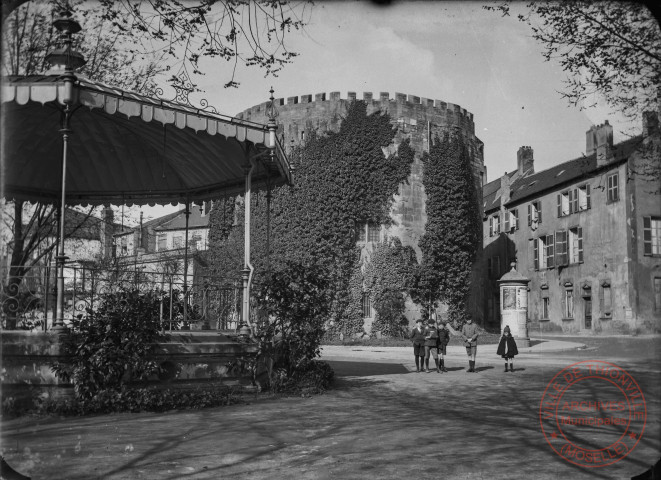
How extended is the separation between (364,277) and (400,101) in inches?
387

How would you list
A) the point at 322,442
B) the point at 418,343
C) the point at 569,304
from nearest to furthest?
1. the point at 322,442
2. the point at 418,343
3. the point at 569,304

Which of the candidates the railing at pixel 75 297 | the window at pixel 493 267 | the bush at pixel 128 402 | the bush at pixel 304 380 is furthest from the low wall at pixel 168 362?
the window at pixel 493 267

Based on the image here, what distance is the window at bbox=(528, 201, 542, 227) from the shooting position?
4034 cm

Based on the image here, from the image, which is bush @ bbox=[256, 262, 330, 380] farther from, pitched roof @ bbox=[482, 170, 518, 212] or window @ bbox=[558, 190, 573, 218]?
pitched roof @ bbox=[482, 170, 518, 212]

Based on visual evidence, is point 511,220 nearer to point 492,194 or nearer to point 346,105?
point 492,194

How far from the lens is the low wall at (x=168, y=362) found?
8258mm

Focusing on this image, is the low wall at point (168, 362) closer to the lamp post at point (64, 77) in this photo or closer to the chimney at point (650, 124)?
the lamp post at point (64, 77)

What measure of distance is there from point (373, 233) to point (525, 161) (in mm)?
19679

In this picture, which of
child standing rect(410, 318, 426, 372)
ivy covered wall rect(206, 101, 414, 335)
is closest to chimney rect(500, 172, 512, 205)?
ivy covered wall rect(206, 101, 414, 335)

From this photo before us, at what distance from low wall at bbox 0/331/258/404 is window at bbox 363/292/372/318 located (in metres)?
22.0

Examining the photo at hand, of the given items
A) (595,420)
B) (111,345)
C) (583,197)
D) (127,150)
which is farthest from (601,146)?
(583,197)

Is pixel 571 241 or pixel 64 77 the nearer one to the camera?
pixel 64 77

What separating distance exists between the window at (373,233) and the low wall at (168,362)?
74.6 feet

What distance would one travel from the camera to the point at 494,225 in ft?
152
